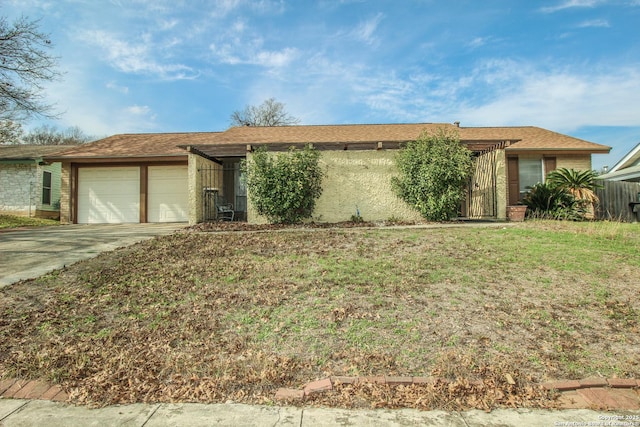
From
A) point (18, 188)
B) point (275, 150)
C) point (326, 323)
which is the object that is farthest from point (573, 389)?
point (18, 188)

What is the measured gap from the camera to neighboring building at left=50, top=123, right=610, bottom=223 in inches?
440

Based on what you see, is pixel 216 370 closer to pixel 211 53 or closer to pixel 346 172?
pixel 346 172

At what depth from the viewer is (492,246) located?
684 cm

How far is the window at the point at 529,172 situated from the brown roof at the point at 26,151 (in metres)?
19.9

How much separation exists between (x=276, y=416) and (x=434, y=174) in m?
8.75

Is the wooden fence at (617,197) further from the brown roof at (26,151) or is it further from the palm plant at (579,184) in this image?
the brown roof at (26,151)

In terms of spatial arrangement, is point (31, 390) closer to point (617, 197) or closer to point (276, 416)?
point (276, 416)

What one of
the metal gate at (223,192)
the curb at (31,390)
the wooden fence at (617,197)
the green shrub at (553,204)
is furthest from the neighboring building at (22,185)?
the wooden fence at (617,197)

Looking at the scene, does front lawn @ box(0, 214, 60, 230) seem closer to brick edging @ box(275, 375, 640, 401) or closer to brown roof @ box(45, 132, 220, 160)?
brown roof @ box(45, 132, 220, 160)

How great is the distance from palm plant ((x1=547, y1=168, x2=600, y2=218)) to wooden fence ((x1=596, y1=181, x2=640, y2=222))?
1.82 meters

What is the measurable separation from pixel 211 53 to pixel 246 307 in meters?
9.14

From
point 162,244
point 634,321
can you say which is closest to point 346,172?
point 162,244

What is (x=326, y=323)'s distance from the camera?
3922 millimetres

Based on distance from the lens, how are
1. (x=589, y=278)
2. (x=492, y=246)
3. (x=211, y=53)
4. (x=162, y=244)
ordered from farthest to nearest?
(x=211, y=53) → (x=162, y=244) → (x=492, y=246) → (x=589, y=278)
